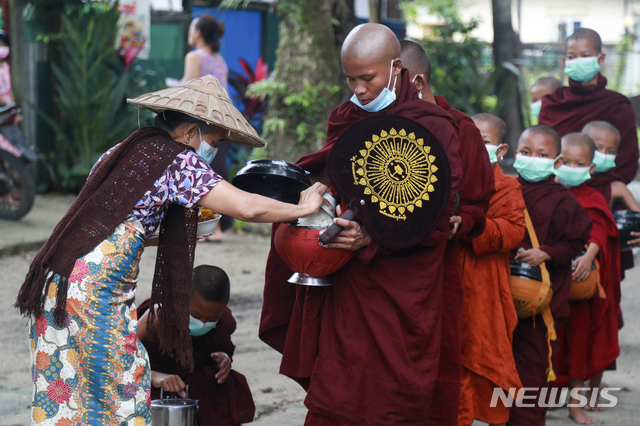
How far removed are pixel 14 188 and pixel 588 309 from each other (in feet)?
19.3

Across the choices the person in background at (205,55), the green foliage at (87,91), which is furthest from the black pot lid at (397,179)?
the green foliage at (87,91)

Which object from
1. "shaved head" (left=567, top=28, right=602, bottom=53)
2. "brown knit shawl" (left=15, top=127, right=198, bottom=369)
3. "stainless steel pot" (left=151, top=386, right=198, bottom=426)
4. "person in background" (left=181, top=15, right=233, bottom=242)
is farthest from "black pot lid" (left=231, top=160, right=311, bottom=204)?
"person in background" (left=181, top=15, right=233, bottom=242)

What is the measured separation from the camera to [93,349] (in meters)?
2.57

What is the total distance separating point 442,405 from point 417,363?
1.34 feet

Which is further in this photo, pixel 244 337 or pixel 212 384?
pixel 244 337

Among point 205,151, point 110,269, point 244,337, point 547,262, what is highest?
point 205,151

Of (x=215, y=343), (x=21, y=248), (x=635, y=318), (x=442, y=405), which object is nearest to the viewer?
(x=442, y=405)

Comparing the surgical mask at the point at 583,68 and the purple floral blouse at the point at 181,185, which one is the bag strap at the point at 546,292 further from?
the purple floral blouse at the point at 181,185

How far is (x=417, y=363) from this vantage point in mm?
2859

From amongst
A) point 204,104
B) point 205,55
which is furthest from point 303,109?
point 204,104

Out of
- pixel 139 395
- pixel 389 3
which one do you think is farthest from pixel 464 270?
pixel 389 3

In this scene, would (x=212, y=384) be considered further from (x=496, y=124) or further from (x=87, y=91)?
(x=87, y=91)

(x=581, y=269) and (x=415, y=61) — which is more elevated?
(x=415, y=61)

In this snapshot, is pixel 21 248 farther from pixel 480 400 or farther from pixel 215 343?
pixel 480 400
